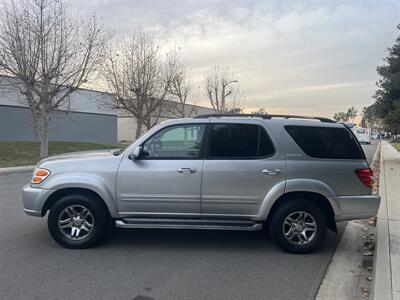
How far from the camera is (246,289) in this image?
4406 millimetres

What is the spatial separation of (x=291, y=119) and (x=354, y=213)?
156cm

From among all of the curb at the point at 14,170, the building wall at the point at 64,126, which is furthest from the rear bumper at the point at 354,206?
the building wall at the point at 64,126

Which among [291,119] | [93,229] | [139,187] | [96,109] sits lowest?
[93,229]

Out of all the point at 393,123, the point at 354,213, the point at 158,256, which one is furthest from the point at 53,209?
the point at 393,123

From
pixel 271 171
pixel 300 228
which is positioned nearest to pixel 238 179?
pixel 271 171

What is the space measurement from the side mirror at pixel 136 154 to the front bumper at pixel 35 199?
121 cm

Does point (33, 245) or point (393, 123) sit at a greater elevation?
point (393, 123)

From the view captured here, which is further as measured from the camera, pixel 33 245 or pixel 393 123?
pixel 393 123

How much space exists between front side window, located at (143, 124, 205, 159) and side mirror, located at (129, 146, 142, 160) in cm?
9

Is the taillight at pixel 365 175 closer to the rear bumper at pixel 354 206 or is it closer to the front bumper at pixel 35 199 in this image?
the rear bumper at pixel 354 206

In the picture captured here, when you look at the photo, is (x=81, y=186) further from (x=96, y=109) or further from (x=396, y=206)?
(x=96, y=109)

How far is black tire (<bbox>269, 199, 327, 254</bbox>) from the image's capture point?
18.4ft

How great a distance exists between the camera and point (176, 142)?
5.76 m

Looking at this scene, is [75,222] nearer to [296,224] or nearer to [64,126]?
[296,224]
